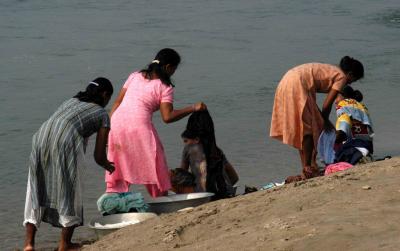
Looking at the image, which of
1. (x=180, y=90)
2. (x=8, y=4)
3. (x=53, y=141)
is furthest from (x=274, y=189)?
(x=8, y=4)

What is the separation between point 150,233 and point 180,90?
7945 mm

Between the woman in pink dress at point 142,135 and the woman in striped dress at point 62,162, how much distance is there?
671 millimetres

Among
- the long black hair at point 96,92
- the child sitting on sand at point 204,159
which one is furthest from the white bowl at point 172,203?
the long black hair at point 96,92

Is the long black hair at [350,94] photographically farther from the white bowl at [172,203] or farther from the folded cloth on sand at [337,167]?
the white bowl at [172,203]

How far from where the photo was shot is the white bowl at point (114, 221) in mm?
6801

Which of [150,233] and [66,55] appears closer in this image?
[150,233]

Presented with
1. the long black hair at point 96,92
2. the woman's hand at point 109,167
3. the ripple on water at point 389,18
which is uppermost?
the long black hair at point 96,92

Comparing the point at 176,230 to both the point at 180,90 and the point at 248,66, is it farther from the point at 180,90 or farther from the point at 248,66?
the point at 248,66

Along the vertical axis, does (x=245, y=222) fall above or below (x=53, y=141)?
below

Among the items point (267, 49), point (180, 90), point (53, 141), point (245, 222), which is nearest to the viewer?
point (245, 222)

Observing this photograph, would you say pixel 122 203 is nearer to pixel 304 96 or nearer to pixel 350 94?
pixel 304 96

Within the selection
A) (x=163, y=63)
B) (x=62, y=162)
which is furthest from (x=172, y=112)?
(x=62, y=162)

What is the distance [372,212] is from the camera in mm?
5371

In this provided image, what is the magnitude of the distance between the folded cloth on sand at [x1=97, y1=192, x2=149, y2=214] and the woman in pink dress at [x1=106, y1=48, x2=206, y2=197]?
94 mm
